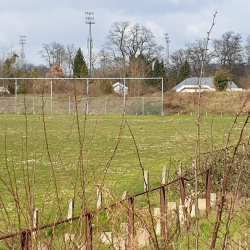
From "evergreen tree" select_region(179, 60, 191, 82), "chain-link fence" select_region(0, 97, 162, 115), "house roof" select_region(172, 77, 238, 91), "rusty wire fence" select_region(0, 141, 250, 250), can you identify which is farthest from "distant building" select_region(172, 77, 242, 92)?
"chain-link fence" select_region(0, 97, 162, 115)

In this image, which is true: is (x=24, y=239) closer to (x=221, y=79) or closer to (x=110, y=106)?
(x=110, y=106)

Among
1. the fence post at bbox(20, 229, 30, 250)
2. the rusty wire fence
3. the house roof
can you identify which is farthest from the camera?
the house roof

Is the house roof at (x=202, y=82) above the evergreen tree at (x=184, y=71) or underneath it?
underneath

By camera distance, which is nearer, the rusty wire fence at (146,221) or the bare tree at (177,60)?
the rusty wire fence at (146,221)

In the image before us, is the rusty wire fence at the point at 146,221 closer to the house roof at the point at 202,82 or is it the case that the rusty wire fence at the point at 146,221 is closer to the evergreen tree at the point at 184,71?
the house roof at the point at 202,82

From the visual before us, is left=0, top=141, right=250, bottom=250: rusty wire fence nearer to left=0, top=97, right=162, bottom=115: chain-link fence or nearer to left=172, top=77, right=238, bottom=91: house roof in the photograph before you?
→ left=172, top=77, right=238, bottom=91: house roof

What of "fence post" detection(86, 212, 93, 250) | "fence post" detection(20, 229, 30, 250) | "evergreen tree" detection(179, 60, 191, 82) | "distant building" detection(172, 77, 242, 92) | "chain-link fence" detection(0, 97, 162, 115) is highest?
"evergreen tree" detection(179, 60, 191, 82)

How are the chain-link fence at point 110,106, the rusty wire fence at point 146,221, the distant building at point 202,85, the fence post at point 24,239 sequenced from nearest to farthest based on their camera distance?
1. the fence post at point 24,239
2. the rusty wire fence at point 146,221
3. the distant building at point 202,85
4. the chain-link fence at point 110,106

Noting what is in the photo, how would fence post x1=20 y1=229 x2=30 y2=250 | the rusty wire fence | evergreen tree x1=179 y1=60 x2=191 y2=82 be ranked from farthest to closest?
evergreen tree x1=179 y1=60 x2=191 y2=82
the rusty wire fence
fence post x1=20 y1=229 x2=30 y2=250

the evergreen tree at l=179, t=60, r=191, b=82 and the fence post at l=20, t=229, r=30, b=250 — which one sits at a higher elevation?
the evergreen tree at l=179, t=60, r=191, b=82

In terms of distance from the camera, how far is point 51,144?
61.0 feet

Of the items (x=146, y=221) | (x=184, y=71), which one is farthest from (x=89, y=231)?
(x=184, y=71)

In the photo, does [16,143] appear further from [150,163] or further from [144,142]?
[150,163]

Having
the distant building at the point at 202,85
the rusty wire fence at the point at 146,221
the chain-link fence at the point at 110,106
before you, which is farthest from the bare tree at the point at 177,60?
the rusty wire fence at the point at 146,221
